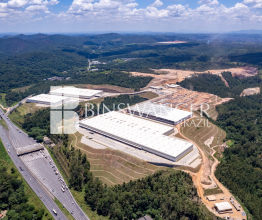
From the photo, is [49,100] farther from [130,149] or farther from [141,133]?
[130,149]

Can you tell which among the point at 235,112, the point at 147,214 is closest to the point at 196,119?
the point at 235,112

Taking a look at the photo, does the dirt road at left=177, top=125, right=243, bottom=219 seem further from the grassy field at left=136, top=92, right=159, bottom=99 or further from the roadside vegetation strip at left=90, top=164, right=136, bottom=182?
the grassy field at left=136, top=92, right=159, bottom=99

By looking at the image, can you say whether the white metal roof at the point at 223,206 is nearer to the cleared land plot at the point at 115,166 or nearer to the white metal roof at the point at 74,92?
the cleared land plot at the point at 115,166

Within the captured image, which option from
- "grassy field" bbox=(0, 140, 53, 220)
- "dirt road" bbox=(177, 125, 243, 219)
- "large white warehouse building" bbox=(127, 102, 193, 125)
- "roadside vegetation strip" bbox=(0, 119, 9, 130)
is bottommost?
"grassy field" bbox=(0, 140, 53, 220)

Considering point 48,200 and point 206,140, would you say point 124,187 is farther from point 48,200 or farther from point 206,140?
point 206,140

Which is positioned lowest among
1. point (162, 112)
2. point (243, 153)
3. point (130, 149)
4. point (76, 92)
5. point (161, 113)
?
point (243, 153)

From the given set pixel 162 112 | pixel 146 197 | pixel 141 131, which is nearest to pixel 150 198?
pixel 146 197

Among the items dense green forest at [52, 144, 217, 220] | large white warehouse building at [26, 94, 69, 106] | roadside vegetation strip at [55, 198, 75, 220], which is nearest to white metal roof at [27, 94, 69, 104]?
large white warehouse building at [26, 94, 69, 106]
